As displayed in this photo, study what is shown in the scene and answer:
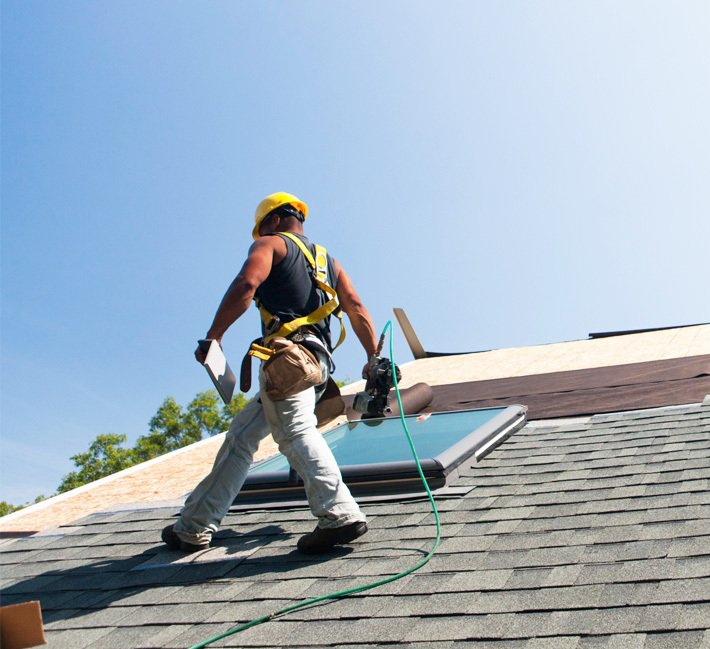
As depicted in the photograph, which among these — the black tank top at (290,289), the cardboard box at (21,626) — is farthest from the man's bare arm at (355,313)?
the cardboard box at (21,626)

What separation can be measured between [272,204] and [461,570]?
77.5 inches

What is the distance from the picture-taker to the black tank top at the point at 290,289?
349 cm

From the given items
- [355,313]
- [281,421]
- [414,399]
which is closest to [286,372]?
[281,421]

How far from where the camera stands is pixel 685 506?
290cm

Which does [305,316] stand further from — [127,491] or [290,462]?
[127,491]

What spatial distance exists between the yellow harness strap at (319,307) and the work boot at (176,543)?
3.04ft

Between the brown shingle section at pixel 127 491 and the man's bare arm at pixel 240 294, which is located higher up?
the man's bare arm at pixel 240 294

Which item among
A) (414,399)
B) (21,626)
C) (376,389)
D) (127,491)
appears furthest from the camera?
(414,399)

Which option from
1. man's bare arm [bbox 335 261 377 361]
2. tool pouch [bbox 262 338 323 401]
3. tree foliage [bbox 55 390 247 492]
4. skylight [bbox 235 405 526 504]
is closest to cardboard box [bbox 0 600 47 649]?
tool pouch [bbox 262 338 323 401]

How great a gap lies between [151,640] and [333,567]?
706 millimetres

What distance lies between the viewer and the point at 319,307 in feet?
12.0

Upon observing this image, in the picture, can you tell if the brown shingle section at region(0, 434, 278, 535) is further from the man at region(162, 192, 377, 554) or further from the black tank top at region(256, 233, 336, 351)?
the black tank top at region(256, 233, 336, 351)

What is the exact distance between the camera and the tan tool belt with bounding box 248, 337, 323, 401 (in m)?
3.22

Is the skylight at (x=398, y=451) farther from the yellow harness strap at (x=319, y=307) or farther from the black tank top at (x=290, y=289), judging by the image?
the black tank top at (x=290, y=289)
